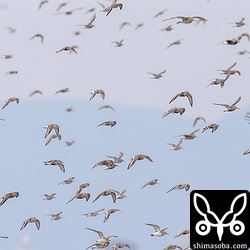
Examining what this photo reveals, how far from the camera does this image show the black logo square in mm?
18984

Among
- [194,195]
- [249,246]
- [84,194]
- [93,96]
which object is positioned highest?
[93,96]

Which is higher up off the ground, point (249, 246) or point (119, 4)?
point (119, 4)

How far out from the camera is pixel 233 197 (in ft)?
63.1

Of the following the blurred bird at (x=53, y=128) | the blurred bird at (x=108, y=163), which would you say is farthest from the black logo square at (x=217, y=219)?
the blurred bird at (x=53, y=128)

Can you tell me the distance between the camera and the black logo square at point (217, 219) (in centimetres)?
1898

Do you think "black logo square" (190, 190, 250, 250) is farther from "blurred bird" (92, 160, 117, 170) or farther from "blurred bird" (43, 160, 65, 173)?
"blurred bird" (43, 160, 65, 173)

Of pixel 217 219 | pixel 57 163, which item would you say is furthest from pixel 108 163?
pixel 217 219

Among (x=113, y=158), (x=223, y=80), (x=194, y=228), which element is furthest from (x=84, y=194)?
(x=194, y=228)

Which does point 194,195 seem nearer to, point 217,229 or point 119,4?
point 217,229

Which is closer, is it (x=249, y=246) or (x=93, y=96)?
(x=249, y=246)

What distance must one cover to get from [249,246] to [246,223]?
0.64 m

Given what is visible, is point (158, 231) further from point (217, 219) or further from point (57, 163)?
point (217, 219)

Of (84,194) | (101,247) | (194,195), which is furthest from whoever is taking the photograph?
(84,194)

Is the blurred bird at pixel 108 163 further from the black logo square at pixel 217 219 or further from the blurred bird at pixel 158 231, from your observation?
the black logo square at pixel 217 219
